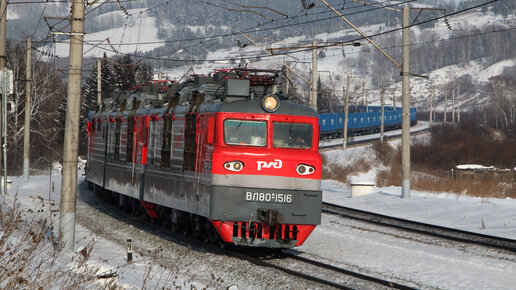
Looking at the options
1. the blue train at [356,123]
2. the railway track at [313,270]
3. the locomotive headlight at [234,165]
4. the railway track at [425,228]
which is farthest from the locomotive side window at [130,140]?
the blue train at [356,123]

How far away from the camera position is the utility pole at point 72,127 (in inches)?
543

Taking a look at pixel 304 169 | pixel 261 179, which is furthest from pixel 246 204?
pixel 304 169

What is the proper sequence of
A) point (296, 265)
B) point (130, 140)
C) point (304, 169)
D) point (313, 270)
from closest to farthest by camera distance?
point (313, 270) < point (296, 265) < point (304, 169) < point (130, 140)

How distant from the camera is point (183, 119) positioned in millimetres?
15664

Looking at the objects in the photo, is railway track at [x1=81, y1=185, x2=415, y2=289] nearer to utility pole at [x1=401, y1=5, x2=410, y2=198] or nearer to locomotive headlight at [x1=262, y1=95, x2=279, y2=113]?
locomotive headlight at [x1=262, y1=95, x2=279, y2=113]

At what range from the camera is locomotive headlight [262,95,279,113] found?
13883mm

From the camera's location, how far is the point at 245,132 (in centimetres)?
1378

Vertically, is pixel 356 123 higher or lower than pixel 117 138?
higher

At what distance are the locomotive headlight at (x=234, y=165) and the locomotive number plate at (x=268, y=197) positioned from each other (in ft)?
1.62

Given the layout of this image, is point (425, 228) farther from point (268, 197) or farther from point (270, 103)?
point (270, 103)

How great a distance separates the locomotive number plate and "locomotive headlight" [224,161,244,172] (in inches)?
19.5

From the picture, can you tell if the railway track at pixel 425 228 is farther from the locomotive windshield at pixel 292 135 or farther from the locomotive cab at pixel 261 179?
the locomotive windshield at pixel 292 135

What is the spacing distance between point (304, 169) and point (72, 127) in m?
4.65

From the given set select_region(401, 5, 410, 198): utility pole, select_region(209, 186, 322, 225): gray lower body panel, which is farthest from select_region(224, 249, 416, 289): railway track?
select_region(401, 5, 410, 198): utility pole
